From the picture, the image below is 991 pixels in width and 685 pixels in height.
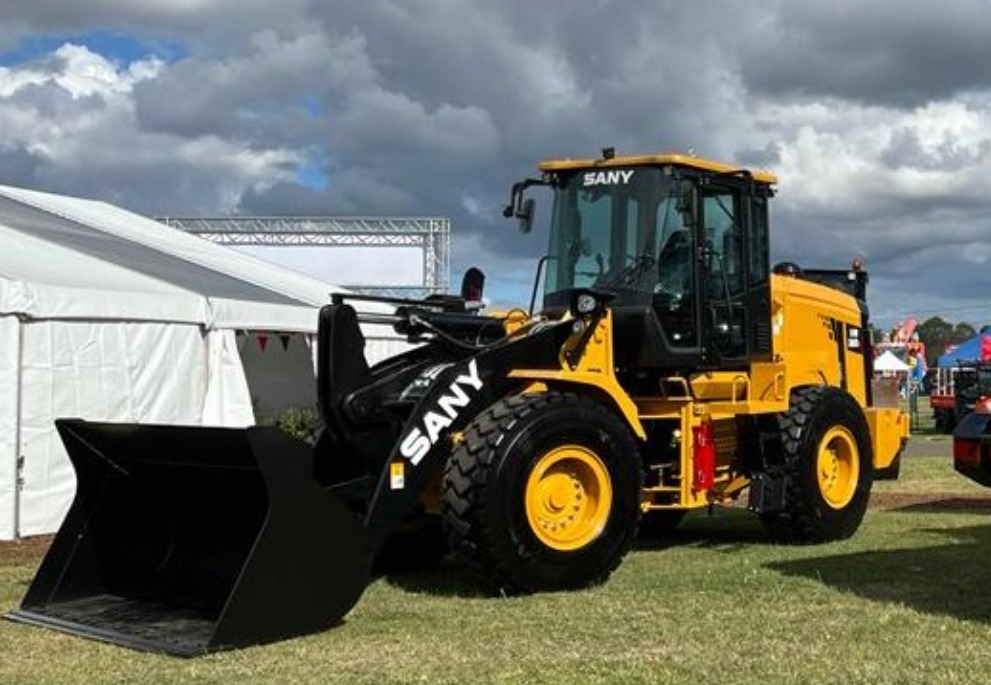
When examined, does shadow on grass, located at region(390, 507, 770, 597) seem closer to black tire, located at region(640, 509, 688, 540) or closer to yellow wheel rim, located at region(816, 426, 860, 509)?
black tire, located at region(640, 509, 688, 540)

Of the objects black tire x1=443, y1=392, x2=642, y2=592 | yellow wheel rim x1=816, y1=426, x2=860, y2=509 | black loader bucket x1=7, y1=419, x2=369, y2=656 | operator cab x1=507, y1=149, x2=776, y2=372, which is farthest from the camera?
yellow wheel rim x1=816, y1=426, x2=860, y2=509

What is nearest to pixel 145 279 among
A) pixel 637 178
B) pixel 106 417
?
pixel 106 417

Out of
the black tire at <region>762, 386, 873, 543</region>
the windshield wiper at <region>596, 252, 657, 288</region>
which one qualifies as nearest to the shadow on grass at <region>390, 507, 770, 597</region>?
the black tire at <region>762, 386, 873, 543</region>

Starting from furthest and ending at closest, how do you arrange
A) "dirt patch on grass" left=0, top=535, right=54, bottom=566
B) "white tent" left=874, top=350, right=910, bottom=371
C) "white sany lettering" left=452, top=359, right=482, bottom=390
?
"white tent" left=874, top=350, right=910, bottom=371, "dirt patch on grass" left=0, top=535, right=54, bottom=566, "white sany lettering" left=452, top=359, right=482, bottom=390

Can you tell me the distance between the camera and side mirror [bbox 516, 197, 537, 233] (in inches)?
373

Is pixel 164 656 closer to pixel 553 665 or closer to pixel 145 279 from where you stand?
pixel 553 665

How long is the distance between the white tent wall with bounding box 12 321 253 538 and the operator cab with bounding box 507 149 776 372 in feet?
14.9

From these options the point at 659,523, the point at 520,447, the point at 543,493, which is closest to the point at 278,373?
the point at 659,523

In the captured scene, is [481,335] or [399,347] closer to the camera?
[481,335]

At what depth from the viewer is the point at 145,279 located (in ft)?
41.6

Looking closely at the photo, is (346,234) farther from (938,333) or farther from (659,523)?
(938,333)

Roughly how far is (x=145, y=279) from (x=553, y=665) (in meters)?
8.28

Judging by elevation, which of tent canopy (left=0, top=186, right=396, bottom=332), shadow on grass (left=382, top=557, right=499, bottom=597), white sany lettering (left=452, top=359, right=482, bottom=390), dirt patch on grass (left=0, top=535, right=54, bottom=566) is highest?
tent canopy (left=0, top=186, right=396, bottom=332)

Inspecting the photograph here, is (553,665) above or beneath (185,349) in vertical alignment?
beneath
